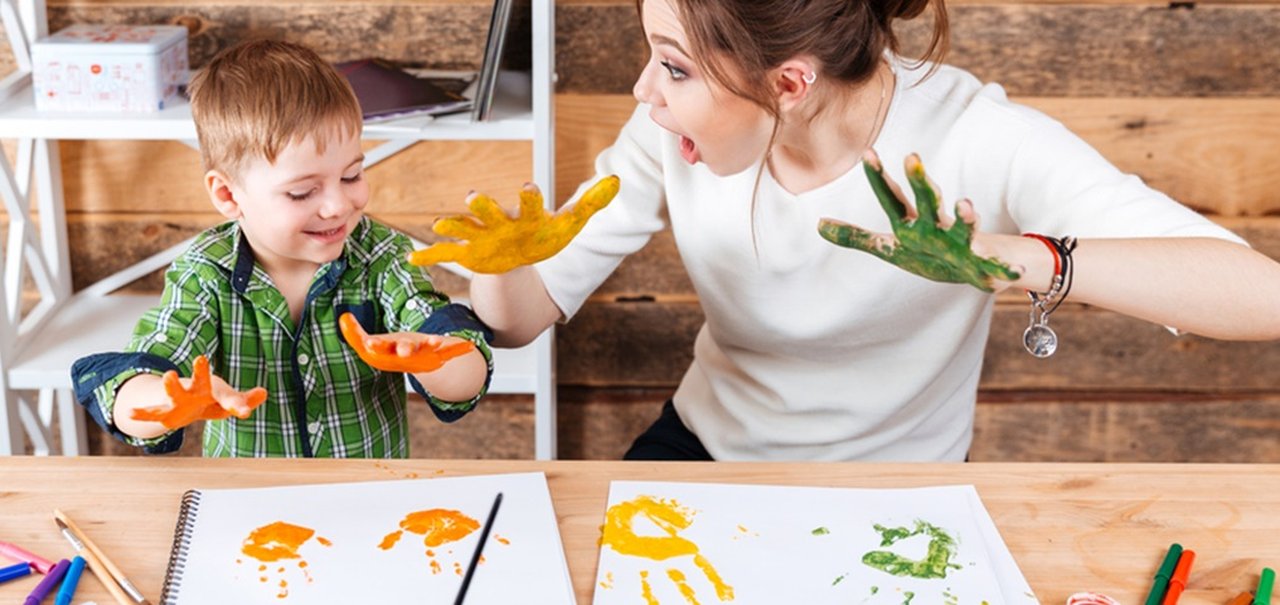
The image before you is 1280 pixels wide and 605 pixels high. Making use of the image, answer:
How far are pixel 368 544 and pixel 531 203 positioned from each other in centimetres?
31

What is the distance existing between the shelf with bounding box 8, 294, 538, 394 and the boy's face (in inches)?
21.6

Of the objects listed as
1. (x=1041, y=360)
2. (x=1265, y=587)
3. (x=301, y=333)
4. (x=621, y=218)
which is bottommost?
(x=1041, y=360)

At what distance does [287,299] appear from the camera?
52.5 inches

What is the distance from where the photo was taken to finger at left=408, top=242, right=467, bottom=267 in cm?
104

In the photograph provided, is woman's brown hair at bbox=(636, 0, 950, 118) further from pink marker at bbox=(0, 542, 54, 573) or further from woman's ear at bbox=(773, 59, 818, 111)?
pink marker at bbox=(0, 542, 54, 573)

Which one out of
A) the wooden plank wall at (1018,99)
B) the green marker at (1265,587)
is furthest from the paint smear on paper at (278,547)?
the wooden plank wall at (1018,99)

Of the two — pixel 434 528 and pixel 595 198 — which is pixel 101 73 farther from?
pixel 434 528

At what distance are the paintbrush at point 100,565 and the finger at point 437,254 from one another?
32 cm

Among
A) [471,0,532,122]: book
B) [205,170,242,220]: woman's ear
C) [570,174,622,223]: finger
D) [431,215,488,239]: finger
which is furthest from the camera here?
[471,0,532,122]: book

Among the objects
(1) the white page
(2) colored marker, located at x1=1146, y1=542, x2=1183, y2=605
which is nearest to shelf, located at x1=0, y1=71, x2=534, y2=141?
(1) the white page

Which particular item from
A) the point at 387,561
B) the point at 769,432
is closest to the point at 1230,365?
the point at 769,432

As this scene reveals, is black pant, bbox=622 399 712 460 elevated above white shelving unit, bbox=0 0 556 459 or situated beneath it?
situated beneath

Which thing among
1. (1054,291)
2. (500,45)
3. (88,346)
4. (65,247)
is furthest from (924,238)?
(65,247)

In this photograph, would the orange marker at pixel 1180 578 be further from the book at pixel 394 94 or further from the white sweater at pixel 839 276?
the book at pixel 394 94
